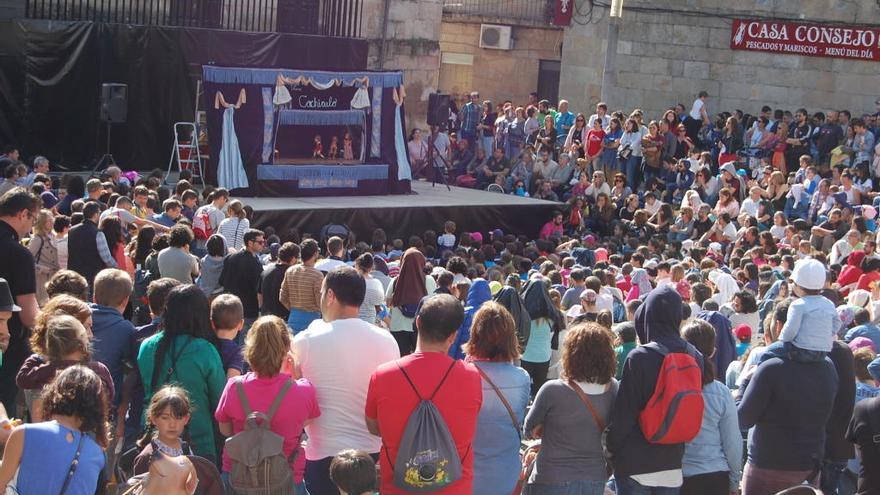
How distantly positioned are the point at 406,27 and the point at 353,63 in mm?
1444

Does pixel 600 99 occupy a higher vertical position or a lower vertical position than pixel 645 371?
higher

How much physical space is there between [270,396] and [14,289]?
192cm

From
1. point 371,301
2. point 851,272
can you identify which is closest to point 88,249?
point 371,301

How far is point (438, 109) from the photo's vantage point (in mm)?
20750

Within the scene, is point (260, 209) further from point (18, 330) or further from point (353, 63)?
point (18, 330)

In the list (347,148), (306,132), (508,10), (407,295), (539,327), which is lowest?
(539,327)

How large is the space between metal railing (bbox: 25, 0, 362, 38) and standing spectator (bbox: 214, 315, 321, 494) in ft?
47.6

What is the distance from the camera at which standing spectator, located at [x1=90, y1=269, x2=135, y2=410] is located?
5.88m

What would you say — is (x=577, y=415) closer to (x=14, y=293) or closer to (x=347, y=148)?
(x=14, y=293)

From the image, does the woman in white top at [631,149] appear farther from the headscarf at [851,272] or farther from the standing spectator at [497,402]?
the standing spectator at [497,402]

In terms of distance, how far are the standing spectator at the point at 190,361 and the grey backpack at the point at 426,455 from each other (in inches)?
44.7

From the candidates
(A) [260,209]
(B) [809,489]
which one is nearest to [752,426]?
(B) [809,489]

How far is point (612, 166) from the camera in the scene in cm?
2072

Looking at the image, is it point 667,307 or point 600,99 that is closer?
point 667,307
